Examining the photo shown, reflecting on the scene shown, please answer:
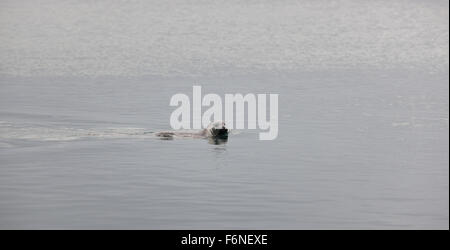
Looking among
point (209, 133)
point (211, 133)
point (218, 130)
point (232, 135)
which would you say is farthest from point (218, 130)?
point (232, 135)

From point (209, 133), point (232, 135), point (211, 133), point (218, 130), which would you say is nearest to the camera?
point (218, 130)

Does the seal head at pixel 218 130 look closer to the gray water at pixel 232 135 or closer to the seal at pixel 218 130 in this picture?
the seal at pixel 218 130

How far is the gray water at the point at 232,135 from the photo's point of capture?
83.2ft

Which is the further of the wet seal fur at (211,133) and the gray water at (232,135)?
the wet seal fur at (211,133)

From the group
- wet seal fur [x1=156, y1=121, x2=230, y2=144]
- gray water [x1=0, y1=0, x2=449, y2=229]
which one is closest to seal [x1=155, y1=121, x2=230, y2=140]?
wet seal fur [x1=156, y1=121, x2=230, y2=144]

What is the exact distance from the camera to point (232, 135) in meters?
37.9

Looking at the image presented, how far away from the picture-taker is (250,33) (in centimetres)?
8112

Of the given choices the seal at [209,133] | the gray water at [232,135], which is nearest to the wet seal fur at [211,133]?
the seal at [209,133]

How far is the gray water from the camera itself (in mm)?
25359

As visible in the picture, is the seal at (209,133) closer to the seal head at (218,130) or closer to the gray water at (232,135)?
the seal head at (218,130)

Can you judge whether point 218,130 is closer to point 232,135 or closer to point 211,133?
point 211,133

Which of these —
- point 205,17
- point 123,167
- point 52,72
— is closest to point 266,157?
point 123,167

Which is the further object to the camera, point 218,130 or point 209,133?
point 209,133
